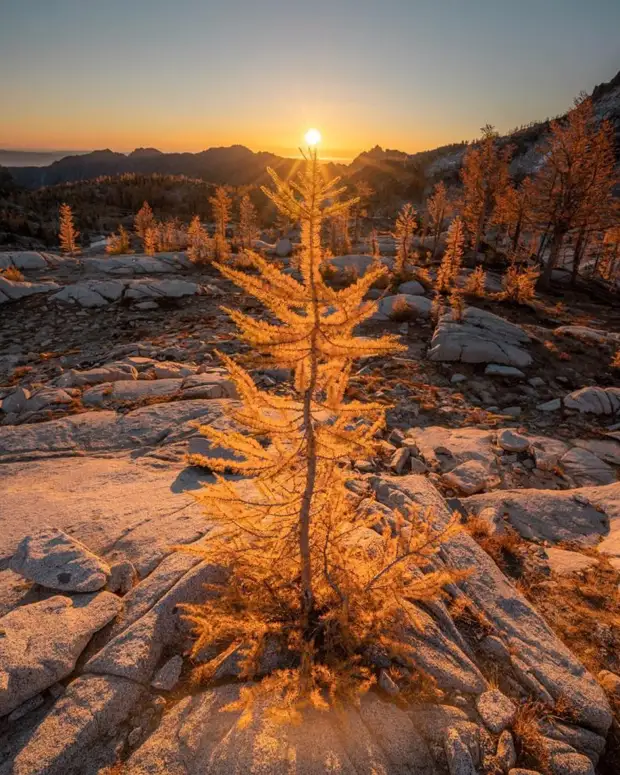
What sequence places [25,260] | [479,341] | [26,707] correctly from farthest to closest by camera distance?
[25,260], [479,341], [26,707]

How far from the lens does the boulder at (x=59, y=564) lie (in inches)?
156

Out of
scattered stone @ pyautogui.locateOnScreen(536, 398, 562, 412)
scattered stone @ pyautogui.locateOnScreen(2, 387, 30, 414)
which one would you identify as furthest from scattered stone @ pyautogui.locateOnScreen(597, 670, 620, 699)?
scattered stone @ pyautogui.locateOnScreen(2, 387, 30, 414)

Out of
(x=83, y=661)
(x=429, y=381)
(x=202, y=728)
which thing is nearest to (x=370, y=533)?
(x=202, y=728)

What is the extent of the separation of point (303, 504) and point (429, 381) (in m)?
9.32

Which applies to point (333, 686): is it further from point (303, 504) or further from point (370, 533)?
point (370, 533)

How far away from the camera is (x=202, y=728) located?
2.98 m

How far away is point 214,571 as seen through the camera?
4.21 m

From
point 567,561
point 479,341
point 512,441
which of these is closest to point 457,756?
point 567,561

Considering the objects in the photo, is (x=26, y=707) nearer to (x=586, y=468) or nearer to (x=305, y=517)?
(x=305, y=517)

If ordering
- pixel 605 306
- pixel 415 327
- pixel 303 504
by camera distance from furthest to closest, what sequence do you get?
1. pixel 605 306
2. pixel 415 327
3. pixel 303 504

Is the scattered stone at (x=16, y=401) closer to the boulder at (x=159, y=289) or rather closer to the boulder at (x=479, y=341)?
the boulder at (x=159, y=289)

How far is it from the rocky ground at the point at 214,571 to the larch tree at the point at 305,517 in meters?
0.33

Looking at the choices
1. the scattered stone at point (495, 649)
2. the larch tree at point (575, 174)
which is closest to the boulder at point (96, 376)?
the scattered stone at point (495, 649)

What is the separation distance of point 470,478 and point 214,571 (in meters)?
5.11
